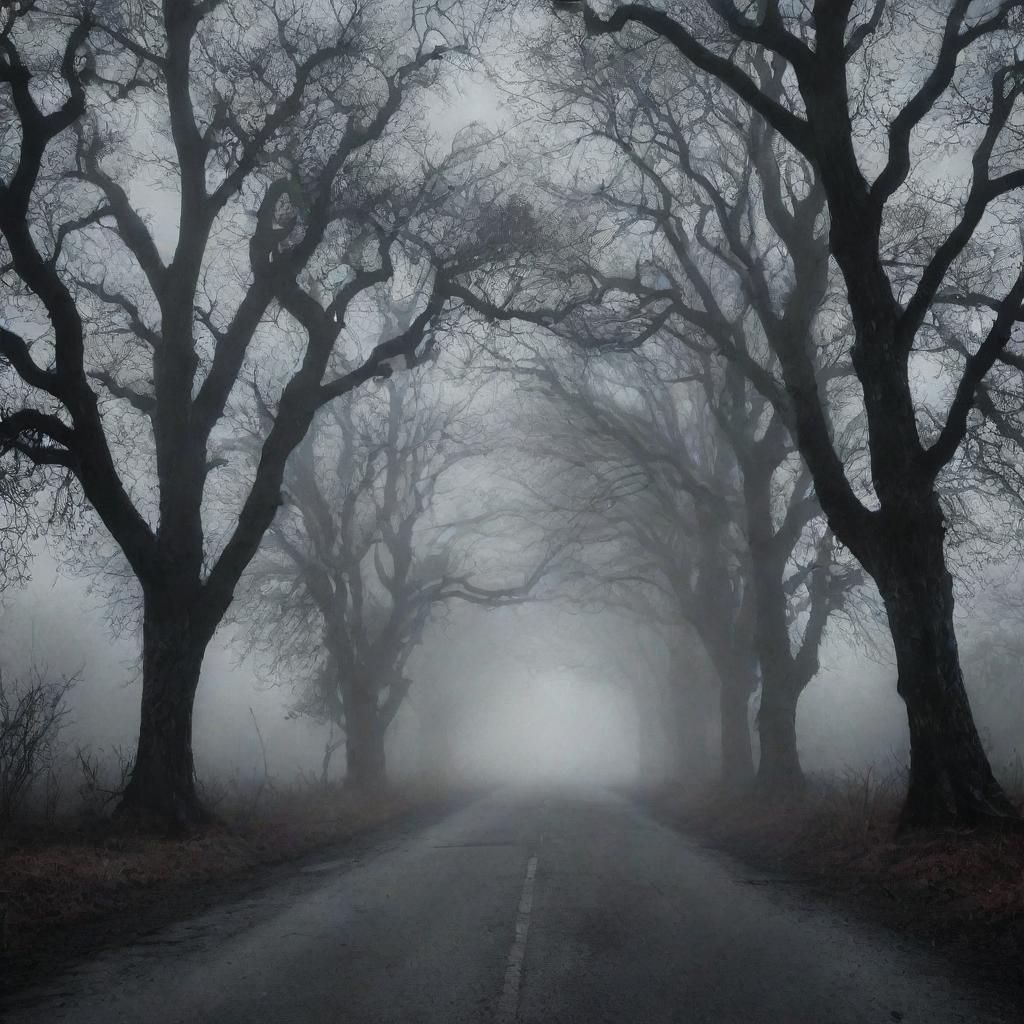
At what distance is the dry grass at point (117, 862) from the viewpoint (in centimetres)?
634

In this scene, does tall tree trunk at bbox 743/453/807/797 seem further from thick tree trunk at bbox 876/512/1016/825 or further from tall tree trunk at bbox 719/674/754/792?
thick tree trunk at bbox 876/512/1016/825

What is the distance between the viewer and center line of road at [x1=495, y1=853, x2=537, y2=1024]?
435 cm

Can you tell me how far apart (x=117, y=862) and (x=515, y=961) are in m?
4.52

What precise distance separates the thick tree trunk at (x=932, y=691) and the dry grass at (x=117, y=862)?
7024 mm

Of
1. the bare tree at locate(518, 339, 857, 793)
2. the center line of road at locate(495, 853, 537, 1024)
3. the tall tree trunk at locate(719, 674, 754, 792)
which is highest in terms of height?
the bare tree at locate(518, 339, 857, 793)

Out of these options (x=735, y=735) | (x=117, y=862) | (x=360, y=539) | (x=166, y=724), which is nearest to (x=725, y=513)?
(x=735, y=735)

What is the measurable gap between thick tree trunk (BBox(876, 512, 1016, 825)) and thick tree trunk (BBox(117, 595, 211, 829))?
26.4 feet

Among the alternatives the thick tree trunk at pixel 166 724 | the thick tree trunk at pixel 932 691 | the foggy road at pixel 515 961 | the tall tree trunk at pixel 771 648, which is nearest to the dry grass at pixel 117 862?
the thick tree trunk at pixel 166 724

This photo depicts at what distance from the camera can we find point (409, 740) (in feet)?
169

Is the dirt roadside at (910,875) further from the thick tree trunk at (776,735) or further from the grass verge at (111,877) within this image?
the grass verge at (111,877)

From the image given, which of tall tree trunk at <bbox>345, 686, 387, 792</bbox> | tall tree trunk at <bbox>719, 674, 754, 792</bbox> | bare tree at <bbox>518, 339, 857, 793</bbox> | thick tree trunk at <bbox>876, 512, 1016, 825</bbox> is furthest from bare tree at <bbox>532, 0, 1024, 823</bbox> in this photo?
tall tree trunk at <bbox>345, 686, 387, 792</bbox>

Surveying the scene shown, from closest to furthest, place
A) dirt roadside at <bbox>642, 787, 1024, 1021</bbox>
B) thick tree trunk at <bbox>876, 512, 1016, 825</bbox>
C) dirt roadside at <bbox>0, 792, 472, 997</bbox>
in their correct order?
1. dirt roadside at <bbox>642, 787, 1024, 1021</bbox>
2. dirt roadside at <bbox>0, 792, 472, 997</bbox>
3. thick tree trunk at <bbox>876, 512, 1016, 825</bbox>

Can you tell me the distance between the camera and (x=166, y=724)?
404 inches

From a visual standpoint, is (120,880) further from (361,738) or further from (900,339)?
(361,738)
